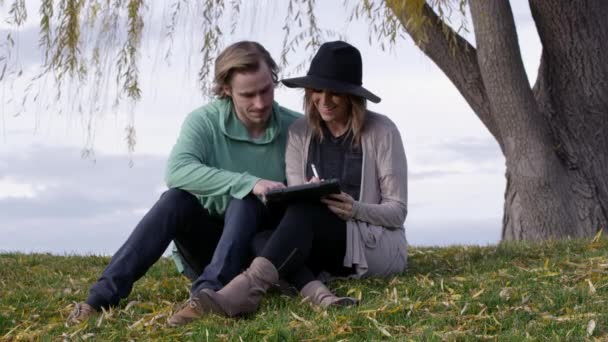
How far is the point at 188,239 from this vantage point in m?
5.71

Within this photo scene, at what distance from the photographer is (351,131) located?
227 inches

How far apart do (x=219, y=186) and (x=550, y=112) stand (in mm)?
4820

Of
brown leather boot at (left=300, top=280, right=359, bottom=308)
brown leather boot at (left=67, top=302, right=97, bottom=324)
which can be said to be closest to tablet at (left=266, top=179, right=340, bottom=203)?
brown leather boot at (left=300, top=280, right=359, bottom=308)

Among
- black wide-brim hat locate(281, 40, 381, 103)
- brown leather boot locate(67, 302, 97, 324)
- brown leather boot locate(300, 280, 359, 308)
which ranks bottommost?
brown leather boot locate(67, 302, 97, 324)

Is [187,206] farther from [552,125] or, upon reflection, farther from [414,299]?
[552,125]

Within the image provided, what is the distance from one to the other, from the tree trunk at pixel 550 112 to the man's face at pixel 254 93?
3.48 m

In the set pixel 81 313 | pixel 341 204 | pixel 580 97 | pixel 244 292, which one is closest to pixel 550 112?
pixel 580 97

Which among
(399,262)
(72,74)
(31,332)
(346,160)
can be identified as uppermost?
(72,74)

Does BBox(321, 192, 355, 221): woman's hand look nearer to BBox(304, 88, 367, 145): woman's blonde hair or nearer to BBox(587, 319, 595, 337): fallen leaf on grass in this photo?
BBox(304, 88, 367, 145): woman's blonde hair

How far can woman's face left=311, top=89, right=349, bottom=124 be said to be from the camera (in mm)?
A: 5586

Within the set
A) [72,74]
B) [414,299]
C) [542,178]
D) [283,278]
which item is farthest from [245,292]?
[542,178]

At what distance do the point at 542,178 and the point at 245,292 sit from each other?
14.7ft

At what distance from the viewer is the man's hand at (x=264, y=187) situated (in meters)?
5.30

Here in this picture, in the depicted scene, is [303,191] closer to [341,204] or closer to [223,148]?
[341,204]
